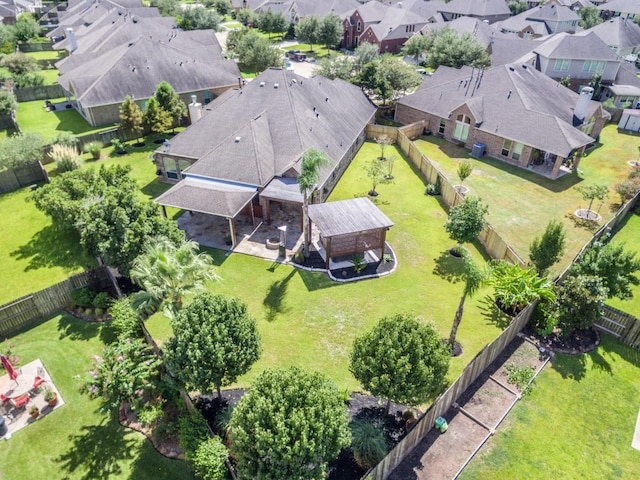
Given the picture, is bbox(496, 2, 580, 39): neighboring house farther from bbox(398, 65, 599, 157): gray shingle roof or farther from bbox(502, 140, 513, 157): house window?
bbox(502, 140, 513, 157): house window

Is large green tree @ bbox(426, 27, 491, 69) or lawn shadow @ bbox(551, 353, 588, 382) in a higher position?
large green tree @ bbox(426, 27, 491, 69)

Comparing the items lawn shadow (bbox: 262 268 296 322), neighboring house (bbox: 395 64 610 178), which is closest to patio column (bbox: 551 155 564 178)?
neighboring house (bbox: 395 64 610 178)

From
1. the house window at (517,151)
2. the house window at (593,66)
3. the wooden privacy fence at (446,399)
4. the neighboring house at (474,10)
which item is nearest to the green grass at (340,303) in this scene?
the wooden privacy fence at (446,399)

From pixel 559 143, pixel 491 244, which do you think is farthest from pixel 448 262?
pixel 559 143

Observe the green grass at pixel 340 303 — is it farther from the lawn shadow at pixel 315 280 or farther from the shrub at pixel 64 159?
the shrub at pixel 64 159

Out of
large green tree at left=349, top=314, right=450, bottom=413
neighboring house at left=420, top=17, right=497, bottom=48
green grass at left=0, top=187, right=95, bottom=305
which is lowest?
green grass at left=0, top=187, right=95, bottom=305

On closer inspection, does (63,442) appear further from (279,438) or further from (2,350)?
(279,438)

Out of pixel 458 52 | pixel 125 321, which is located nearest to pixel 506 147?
pixel 458 52
